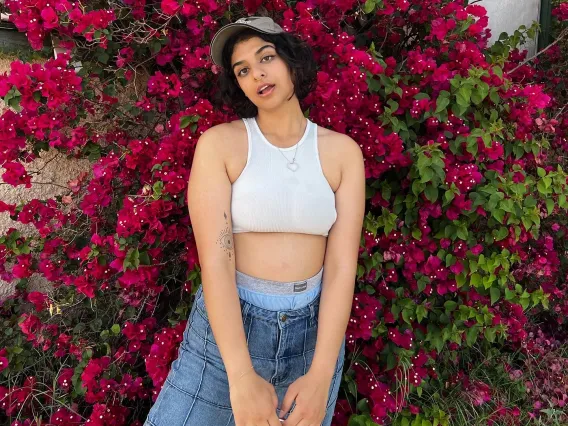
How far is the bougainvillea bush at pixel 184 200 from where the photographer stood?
2129 millimetres

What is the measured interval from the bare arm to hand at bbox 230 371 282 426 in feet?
0.11

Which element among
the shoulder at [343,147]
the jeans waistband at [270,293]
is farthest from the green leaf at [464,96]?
the jeans waistband at [270,293]

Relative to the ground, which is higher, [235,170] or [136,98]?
[235,170]

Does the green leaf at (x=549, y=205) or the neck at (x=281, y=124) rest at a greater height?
the neck at (x=281, y=124)

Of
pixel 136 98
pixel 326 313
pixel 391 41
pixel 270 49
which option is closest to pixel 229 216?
pixel 326 313

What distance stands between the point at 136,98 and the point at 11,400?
→ 153cm

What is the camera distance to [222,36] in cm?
172

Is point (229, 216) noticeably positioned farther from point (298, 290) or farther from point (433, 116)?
point (433, 116)

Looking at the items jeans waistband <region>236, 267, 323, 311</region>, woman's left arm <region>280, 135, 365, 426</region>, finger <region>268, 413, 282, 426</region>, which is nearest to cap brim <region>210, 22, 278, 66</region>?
woman's left arm <region>280, 135, 365, 426</region>

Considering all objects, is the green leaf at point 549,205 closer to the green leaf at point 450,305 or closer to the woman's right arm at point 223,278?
the green leaf at point 450,305

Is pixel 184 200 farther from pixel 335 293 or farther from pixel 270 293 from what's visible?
pixel 335 293

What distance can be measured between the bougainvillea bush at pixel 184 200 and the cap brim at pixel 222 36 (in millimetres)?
332

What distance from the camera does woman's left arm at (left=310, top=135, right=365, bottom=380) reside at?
1630mm

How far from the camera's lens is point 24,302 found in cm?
261
